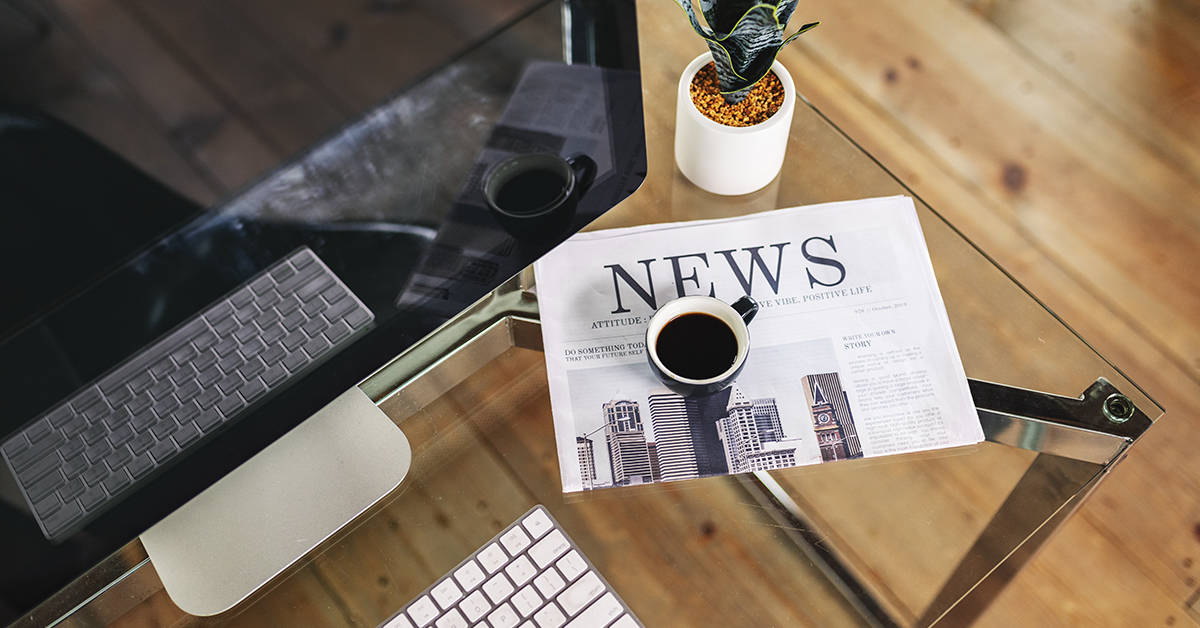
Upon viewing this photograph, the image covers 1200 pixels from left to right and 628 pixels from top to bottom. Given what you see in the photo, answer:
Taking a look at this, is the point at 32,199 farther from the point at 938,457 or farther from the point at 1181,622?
the point at 1181,622

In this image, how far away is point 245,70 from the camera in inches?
17.1

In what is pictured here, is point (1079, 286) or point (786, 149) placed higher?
point (786, 149)

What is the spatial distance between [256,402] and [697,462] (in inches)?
13.1

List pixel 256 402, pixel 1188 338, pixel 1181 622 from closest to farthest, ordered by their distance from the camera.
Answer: pixel 256 402 → pixel 1181 622 → pixel 1188 338

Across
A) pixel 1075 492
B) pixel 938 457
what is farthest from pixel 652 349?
pixel 1075 492

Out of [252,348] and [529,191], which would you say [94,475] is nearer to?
[252,348]

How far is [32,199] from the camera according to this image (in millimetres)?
402

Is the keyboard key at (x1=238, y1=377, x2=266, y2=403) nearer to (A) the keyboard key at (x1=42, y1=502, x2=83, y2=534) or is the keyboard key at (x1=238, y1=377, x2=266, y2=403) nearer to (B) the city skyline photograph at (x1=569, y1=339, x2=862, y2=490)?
(A) the keyboard key at (x1=42, y1=502, x2=83, y2=534)

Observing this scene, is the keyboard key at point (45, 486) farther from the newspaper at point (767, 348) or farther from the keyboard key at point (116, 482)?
the newspaper at point (767, 348)

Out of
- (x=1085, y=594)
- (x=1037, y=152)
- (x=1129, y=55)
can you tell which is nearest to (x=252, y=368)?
(x=1085, y=594)

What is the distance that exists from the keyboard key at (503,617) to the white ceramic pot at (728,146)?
414 mm

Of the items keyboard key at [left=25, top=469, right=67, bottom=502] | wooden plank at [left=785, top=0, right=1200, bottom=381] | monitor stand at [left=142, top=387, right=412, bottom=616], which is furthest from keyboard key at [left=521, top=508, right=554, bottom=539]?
wooden plank at [left=785, top=0, right=1200, bottom=381]

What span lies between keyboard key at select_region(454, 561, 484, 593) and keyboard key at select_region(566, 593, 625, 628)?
8 cm

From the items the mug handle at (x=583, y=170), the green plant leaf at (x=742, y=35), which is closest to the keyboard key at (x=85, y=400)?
the mug handle at (x=583, y=170)
